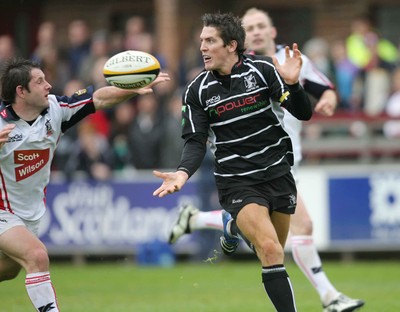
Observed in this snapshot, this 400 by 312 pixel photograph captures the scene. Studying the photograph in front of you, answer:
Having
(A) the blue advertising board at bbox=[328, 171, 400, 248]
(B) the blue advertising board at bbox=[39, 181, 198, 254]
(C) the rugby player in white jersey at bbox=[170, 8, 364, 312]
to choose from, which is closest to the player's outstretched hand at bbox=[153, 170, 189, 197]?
(C) the rugby player in white jersey at bbox=[170, 8, 364, 312]

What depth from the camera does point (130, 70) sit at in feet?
28.3

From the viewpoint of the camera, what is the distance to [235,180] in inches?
326

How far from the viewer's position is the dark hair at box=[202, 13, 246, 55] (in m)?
8.31

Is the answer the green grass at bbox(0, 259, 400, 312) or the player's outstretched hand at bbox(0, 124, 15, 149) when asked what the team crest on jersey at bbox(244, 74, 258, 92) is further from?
the green grass at bbox(0, 259, 400, 312)

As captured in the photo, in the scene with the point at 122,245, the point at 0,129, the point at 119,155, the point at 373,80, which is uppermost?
the point at 0,129

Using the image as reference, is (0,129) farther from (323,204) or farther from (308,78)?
(323,204)

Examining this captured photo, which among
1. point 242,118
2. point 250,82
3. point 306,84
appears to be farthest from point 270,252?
point 306,84

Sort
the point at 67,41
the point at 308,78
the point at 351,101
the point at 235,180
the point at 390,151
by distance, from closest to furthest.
Result: the point at 235,180
the point at 308,78
the point at 390,151
the point at 351,101
the point at 67,41

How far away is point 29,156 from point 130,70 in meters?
1.10

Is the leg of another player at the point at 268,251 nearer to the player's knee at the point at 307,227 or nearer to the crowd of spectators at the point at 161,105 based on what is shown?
the player's knee at the point at 307,227

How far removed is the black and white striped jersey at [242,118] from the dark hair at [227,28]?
176 millimetres

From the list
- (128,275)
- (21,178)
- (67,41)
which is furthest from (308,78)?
(67,41)

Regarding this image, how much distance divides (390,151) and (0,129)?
8.30 m

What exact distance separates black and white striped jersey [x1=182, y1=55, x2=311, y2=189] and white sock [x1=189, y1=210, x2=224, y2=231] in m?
1.89
